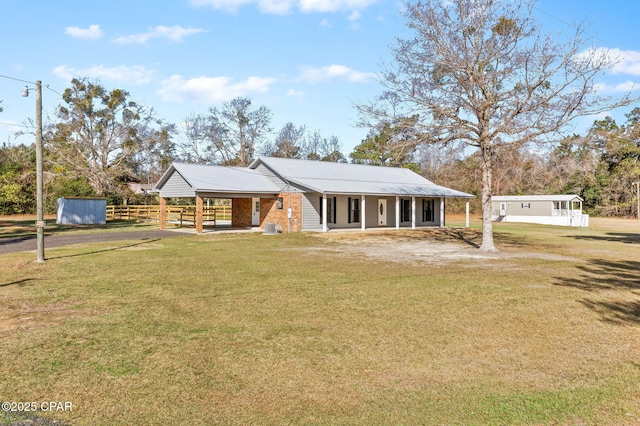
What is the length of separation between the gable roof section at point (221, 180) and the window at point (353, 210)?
5.07 m

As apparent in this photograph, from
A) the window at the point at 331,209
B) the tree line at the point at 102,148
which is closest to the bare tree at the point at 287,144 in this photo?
the tree line at the point at 102,148

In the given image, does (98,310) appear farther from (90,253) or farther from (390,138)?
(390,138)

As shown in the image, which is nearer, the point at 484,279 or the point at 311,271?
the point at 484,279

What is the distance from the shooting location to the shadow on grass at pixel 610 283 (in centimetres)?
702

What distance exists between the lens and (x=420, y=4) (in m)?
15.9

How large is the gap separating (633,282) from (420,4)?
39.3ft

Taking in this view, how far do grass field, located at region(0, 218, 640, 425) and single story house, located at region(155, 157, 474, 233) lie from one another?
13319 mm

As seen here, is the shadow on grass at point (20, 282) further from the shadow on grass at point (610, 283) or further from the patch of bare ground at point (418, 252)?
the shadow on grass at point (610, 283)

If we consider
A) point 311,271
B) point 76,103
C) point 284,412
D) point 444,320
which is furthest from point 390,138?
point 76,103

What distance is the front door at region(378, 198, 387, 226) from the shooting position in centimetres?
2903

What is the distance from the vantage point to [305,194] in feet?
80.7

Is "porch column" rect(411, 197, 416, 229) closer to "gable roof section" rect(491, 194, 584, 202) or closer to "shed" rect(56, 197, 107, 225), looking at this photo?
"gable roof section" rect(491, 194, 584, 202)

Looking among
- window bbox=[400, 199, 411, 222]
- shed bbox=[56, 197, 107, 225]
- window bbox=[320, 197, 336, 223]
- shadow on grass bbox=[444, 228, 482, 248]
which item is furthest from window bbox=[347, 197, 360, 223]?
shed bbox=[56, 197, 107, 225]

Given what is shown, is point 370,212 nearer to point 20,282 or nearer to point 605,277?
point 605,277
